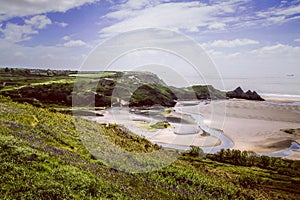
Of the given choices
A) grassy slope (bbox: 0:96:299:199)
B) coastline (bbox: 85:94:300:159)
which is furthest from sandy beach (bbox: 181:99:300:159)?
grassy slope (bbox: 0:96:299:199)

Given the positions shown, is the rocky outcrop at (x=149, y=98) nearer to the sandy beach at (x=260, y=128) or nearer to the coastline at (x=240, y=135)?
the sandy beach at (x=260, y=128)

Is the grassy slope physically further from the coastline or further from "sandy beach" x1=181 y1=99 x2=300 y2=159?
"sandy beach" x1=181 y1=99 x2=300 y2=159

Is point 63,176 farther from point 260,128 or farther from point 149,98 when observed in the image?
point 149,98

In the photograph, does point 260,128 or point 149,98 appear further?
point 149,98

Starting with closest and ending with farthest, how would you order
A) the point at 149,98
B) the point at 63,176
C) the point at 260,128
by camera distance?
the point at 63,176 → the point at 260,128 → the point at 149,98

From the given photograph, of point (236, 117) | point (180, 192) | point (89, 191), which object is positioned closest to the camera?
point (89, 191)

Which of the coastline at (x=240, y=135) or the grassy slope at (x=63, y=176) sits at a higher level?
the grassy slope at (x=63, y=176)

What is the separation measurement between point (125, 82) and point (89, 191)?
546 ft

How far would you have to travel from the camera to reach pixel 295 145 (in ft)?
232

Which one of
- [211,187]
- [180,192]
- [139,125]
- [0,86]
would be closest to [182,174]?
[211,187]

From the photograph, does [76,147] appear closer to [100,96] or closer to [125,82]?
[100,96]

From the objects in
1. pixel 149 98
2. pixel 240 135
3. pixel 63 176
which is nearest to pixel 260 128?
pixel 240 135

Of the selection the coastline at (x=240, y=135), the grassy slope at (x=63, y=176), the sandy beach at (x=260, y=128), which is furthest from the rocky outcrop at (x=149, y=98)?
the grassy slope at (x=63, y=176)

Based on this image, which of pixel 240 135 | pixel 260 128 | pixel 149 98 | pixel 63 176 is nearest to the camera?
pixel 63 176
